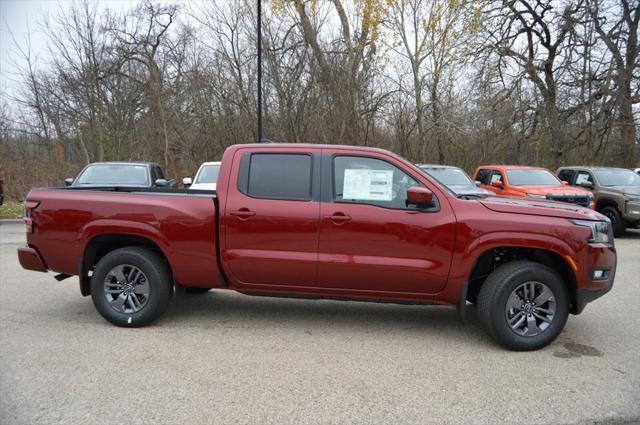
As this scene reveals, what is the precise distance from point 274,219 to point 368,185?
3.11 ft

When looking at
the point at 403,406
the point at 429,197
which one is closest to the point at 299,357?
the point at 403,406

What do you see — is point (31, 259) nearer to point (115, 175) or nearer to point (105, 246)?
point (105, 246)

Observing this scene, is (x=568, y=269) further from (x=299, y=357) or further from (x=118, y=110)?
(x=118, y=110)

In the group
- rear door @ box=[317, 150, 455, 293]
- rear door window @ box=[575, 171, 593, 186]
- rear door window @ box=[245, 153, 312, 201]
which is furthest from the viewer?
rear door window @ box=[575, 171, 593, 186]

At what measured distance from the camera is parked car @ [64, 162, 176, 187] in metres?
11.2

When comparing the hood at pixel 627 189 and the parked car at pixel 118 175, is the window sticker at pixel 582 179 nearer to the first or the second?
the hood at pixel 627 189

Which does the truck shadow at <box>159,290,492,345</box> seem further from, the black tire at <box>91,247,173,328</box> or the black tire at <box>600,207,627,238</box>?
the black tire at <box>600,207,627,238</box>

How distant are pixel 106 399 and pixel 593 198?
40.5 feet

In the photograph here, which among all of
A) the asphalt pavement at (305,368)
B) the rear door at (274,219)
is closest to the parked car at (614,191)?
the asphalt pavement at (305,368)

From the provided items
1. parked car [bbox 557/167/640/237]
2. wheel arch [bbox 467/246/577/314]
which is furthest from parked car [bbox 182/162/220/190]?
parked car [bbox 557/167/640/237]

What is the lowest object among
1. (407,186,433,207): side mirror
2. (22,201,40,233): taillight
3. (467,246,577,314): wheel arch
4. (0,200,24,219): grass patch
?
(0,200,24,219): grass patch

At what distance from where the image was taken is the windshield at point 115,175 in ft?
36.8

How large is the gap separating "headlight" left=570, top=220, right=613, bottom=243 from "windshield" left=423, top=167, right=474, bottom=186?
6.75 meters

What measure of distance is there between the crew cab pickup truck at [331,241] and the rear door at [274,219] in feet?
0.03
